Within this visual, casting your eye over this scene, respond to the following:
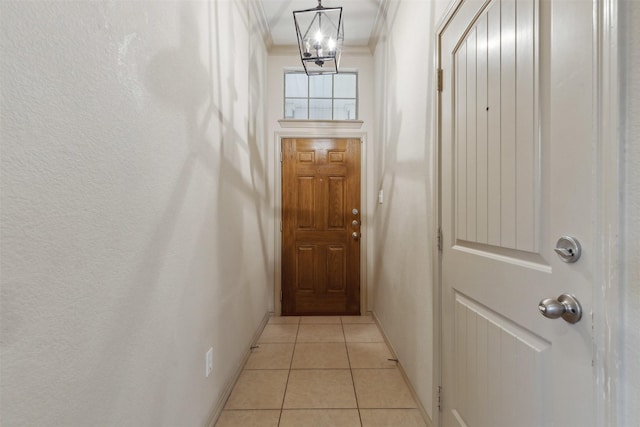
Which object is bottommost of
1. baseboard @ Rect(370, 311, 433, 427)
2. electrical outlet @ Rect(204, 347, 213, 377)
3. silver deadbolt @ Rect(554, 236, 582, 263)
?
baseboard @ Rect(370, 311, 433, 427)

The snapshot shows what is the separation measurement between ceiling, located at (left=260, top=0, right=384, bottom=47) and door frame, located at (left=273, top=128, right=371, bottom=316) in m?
0.97

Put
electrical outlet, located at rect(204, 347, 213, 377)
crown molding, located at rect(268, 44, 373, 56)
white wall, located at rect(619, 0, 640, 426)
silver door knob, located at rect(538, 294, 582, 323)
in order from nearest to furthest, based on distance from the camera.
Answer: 1. white wall, located at rect(619, 0, 640, 426)
2. silver door knob, located at rect(538, 294, 582, 323)
3. electrical outlet, located at rect(204, 347, 213, 377)
4. crown molding, located at rect(268, 44, 373, 56)

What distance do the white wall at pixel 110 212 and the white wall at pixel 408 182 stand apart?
1.21 meters

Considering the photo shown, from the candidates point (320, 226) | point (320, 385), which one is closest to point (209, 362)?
point (320, 385)

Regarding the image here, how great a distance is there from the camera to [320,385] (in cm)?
202

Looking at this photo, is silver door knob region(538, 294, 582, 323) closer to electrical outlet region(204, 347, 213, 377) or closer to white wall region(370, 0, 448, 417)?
white wall region(370, 0, 448, 417)

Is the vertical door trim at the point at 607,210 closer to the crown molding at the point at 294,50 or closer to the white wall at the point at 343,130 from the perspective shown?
the white wall at the point at 343,130

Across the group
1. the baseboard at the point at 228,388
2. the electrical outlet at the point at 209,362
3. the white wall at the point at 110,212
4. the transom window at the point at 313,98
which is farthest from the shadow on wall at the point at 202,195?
the transom window at the point at 313,98

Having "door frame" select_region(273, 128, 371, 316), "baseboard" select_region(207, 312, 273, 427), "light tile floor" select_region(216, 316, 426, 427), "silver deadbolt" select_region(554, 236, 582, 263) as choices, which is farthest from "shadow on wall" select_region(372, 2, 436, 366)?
"baseboard" select_region(207, 312, 273, 427)

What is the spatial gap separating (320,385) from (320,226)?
1.69m

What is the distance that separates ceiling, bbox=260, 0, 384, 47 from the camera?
2633 millimetres

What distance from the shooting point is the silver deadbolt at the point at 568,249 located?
731 mm

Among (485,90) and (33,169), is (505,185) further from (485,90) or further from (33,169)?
(33,169)

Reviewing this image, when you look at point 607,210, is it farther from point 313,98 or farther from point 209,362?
point 313,98
